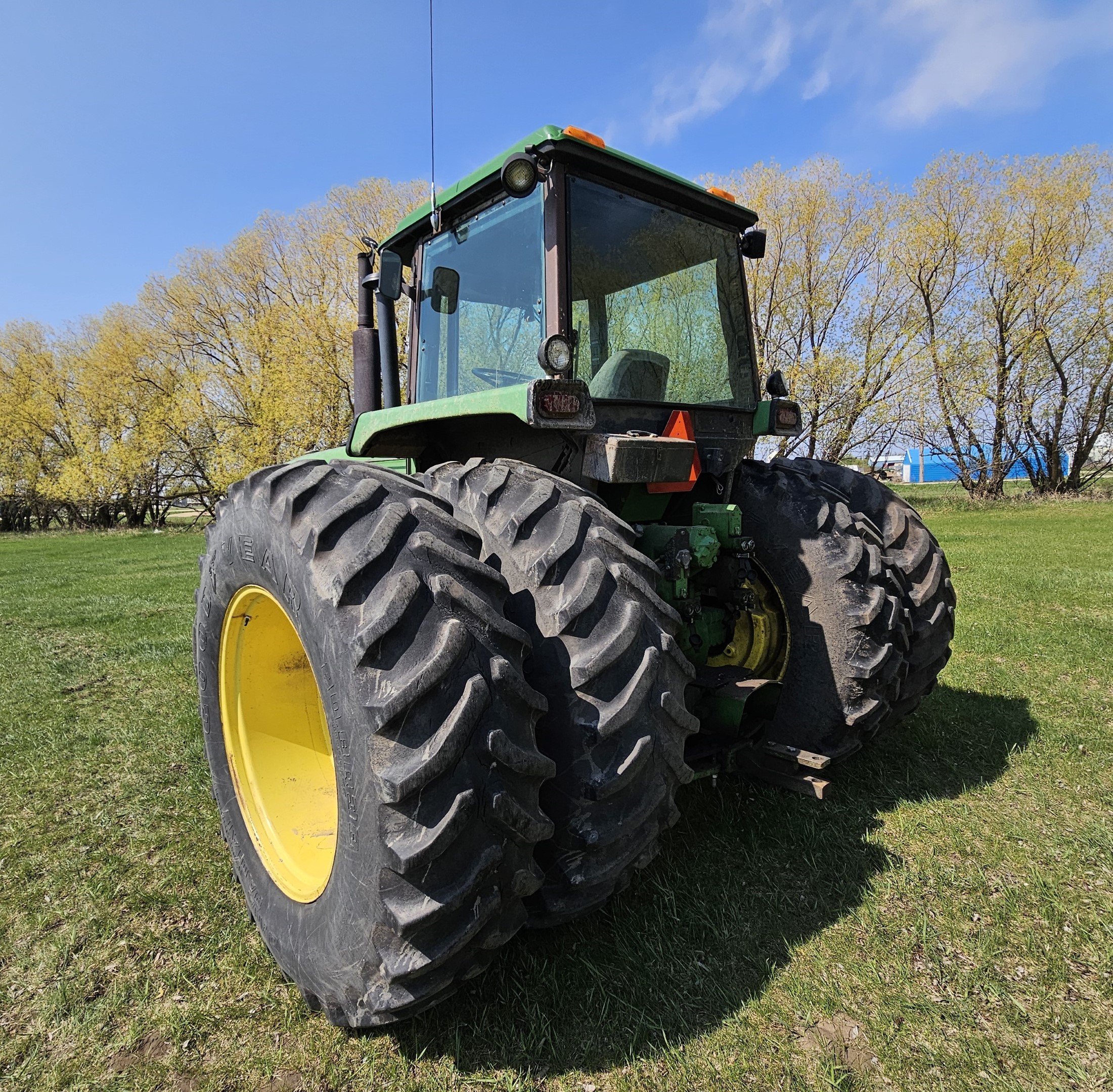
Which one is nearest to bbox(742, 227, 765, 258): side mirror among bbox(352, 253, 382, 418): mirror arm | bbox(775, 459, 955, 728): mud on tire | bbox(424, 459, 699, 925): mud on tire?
bbox(775, 459, 955, 728): mud on tire

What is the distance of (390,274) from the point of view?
116 inches

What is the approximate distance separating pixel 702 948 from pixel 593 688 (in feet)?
3.12

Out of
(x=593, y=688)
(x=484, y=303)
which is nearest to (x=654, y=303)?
(x=484, y=303)

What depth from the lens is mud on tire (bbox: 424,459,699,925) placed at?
1.72 metres

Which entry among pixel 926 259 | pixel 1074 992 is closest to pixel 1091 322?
pixel 926 259

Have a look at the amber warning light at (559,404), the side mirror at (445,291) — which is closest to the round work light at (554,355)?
the amber warning light at (559,404)

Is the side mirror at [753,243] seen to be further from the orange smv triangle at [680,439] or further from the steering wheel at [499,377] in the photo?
the steering wheel at [499,377]

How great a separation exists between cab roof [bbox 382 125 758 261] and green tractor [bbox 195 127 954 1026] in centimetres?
2

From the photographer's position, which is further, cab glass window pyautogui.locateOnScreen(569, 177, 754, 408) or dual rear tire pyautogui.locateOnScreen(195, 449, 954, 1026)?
cab glass window pyautogui.locateOnScreen(569, 177, 754, 408)

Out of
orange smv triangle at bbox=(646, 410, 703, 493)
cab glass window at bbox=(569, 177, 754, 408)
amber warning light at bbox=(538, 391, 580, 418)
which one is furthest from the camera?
cab glass window at bbox=(569, 177, 754, 408)

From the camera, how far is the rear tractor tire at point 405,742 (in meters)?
1.48

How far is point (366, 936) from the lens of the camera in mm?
1554

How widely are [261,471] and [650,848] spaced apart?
1.48m

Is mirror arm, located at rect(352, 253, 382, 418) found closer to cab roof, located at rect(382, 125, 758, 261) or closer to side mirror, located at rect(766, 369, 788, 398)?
cab roof, located at rect(382, 125, 758, 261)
